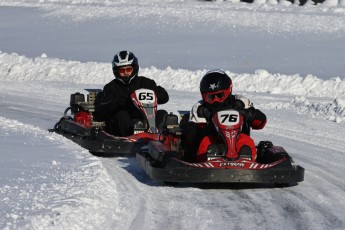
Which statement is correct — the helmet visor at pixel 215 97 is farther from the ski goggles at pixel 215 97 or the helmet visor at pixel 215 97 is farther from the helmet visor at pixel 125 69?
the helmet visor at pixel 125 69

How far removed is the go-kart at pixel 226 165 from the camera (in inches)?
350

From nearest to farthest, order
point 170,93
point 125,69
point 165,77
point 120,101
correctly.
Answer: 1. point 120,101
2. point 125,69
3. point 170,93
4. point 165,77

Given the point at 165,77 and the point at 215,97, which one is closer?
the point at 215,97

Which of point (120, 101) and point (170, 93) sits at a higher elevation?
point (120, 101)

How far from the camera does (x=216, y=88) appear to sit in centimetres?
966

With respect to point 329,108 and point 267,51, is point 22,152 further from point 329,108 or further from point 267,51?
point 267,51

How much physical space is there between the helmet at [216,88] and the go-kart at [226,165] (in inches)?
16.7

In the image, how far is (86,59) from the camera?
78.0 ft

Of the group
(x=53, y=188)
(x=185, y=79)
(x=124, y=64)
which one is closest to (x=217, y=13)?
(x=185, y=79)

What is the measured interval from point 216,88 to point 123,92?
3.02 m

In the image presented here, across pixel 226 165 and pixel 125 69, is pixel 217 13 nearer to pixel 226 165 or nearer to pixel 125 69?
pixel 125 69

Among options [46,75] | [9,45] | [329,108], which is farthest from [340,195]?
[9,45]

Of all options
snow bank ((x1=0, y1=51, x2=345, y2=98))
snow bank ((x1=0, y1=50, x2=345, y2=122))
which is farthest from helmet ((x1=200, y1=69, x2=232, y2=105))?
snow bank ((x1=0, y1=51, x2=345, y2=98))

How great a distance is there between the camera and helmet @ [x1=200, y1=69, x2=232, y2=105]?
31.7 ft
